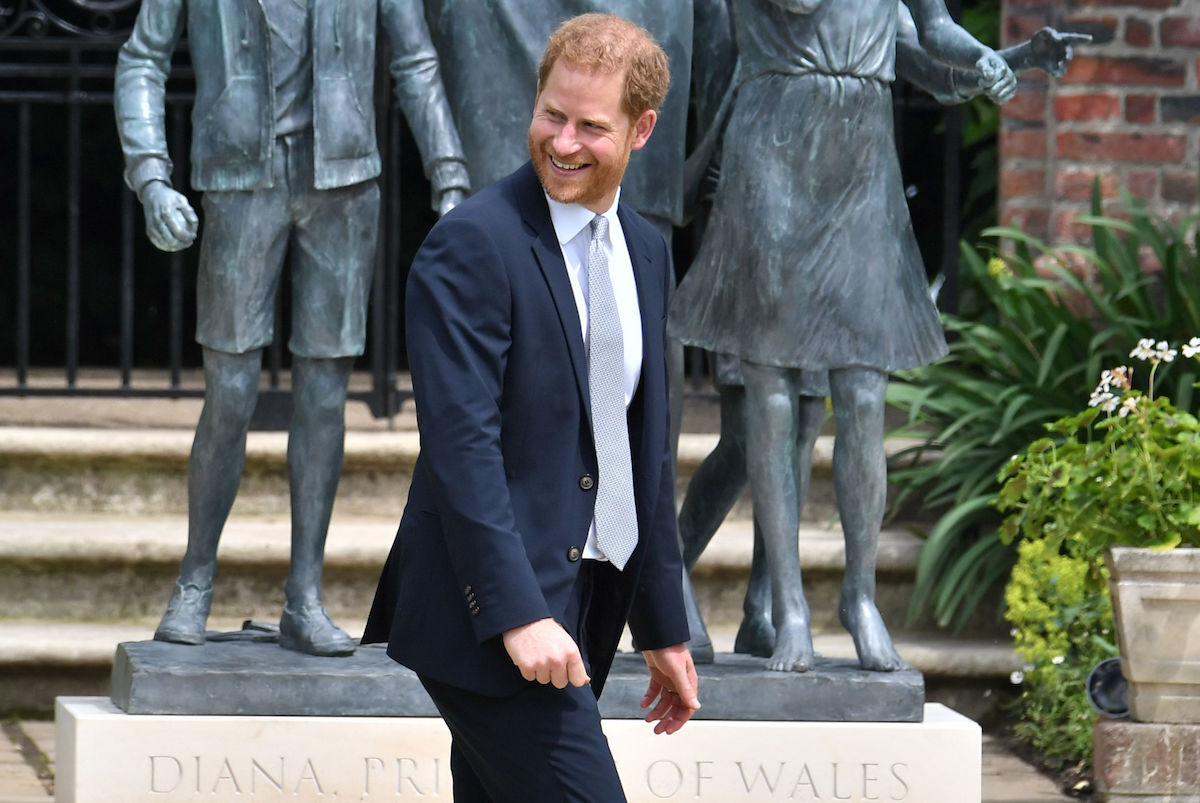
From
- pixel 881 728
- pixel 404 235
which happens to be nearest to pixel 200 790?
pixel 881 728

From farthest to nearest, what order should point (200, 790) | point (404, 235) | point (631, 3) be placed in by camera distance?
point (404, 235) → point (631, 3) → point (200, 790)

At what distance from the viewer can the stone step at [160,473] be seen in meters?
6.17

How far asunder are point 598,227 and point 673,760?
6.08 ft

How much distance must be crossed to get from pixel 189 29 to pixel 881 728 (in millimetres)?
2249

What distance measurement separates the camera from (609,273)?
2721mm

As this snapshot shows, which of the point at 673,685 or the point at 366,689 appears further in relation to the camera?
the point at 366,689

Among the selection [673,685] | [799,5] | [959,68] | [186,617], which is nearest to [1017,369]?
[959,68]

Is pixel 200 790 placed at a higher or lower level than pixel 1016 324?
lower

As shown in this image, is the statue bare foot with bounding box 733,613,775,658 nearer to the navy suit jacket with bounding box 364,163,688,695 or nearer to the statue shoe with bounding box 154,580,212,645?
the statue shoe with bounding box 154,580,212,645

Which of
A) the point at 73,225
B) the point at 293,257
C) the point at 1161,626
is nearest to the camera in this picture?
the point at 293,257

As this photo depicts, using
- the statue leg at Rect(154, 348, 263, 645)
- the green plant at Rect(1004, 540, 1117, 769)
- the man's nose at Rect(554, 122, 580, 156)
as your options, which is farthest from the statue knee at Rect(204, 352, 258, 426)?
the green plant at Rect(1004, 540, 1117, 769)

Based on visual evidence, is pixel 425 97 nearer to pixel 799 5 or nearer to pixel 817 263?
pixel 799 5

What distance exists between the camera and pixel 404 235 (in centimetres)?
911

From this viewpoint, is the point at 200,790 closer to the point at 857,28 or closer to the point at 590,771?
the point at 590,771
